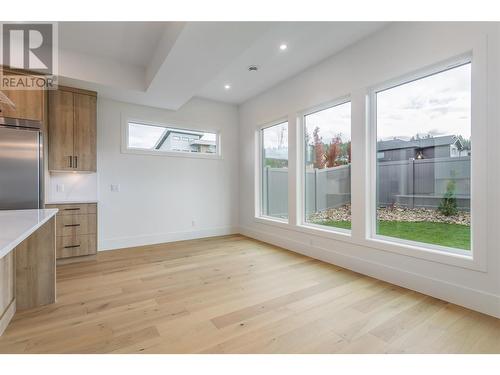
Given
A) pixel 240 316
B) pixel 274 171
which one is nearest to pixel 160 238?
pixel 274 171

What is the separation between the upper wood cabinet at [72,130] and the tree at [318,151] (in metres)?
3.61

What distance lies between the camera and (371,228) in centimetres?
310

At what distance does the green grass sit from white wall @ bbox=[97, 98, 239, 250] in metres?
3.44

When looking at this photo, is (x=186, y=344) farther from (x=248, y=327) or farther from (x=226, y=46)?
(x=226, y=46)

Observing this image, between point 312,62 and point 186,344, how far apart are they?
387 cm

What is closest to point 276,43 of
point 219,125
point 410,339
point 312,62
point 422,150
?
point 312,62

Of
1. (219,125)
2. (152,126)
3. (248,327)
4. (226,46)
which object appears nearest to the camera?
(248,327)

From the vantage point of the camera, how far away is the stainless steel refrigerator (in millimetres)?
2947

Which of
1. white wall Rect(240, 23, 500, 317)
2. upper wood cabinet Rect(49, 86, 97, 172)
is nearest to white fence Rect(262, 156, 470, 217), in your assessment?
white wall Rect(240, 23, 500, 317)

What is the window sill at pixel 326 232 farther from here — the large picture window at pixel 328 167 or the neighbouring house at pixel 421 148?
the neighbouring house at pixel 421 148

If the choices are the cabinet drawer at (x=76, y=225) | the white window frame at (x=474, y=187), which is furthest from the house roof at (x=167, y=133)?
the white window frame at (x=474, y=187)

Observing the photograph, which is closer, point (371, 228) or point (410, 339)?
point (410, 339)

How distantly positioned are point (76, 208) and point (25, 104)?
1.53m

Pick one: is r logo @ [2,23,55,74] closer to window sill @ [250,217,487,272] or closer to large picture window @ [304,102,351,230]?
large picture window @ [304,102,351,230]
